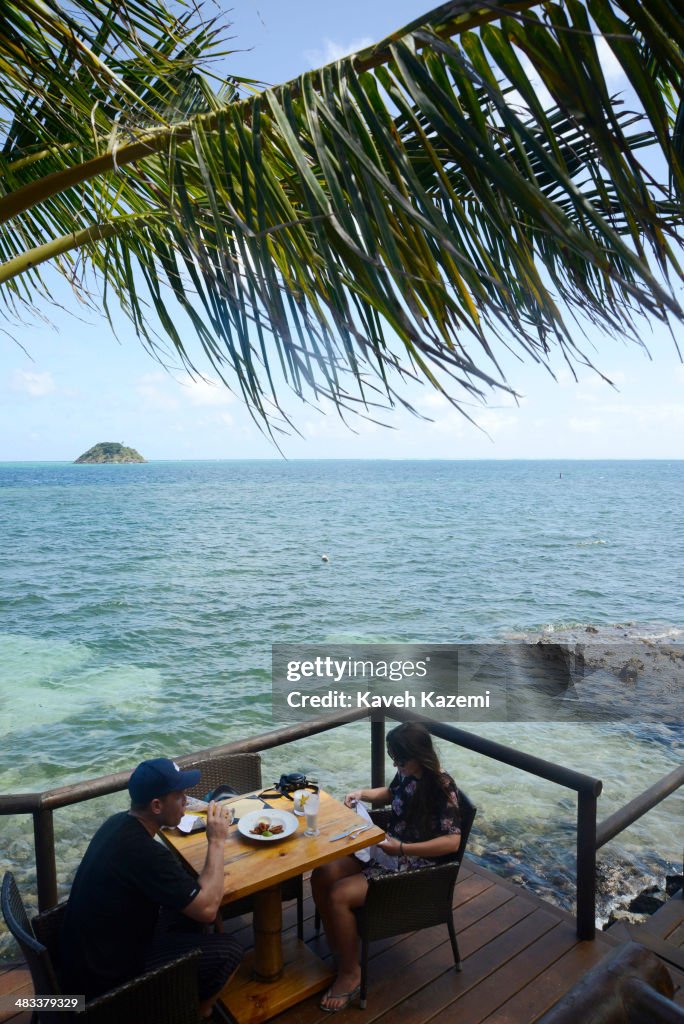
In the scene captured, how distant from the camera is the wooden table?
10.5 feet

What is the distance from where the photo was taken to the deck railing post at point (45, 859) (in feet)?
11.2

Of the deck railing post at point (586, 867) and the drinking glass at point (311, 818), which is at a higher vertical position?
the drinking glass at point (311, 818)

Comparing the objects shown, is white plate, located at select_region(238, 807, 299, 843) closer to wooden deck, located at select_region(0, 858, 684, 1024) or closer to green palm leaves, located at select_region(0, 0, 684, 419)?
wooden deck, located at select_region(0, 858, 684, 1024)

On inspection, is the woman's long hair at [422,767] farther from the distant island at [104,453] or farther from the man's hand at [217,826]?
the distant island at [104,453]

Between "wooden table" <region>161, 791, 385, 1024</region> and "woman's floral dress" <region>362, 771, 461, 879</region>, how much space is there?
273 mm

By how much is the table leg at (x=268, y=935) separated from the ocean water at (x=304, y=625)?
17.4 feet

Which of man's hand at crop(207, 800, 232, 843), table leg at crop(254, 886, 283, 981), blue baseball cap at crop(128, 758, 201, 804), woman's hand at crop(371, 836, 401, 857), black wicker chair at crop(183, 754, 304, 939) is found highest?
blue baseball cap at crop(128, 758, 201, 804)

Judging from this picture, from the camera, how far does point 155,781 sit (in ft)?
9.39

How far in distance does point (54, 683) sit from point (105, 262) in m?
19.2

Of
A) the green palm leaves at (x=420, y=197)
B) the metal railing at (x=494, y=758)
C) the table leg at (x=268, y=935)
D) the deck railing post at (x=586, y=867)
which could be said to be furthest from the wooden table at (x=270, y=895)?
the green palm leaves at (x=420, y=197)

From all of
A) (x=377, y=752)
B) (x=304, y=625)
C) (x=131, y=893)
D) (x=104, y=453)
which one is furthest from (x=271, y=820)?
(x=104, y=453)

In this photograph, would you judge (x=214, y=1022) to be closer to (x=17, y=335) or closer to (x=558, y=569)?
(x=17, y=335)

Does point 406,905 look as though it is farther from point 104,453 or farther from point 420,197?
point 104,453

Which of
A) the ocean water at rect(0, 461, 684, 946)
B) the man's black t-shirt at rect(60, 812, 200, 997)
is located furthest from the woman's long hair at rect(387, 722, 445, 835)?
the ocean water at rect(0, 461, 684, 946)
